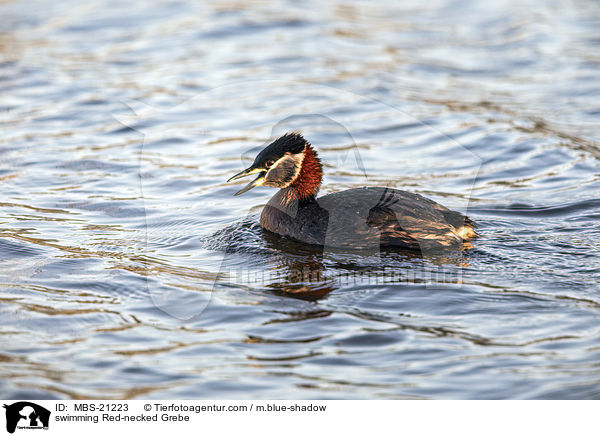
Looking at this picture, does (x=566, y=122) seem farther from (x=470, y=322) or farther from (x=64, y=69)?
(x=64, y=69)

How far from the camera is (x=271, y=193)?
30.9 ft

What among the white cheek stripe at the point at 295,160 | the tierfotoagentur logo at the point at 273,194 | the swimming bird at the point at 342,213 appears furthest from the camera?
the white cheek stripe at the point at 295,160

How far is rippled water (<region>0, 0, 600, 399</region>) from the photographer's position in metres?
5.32
